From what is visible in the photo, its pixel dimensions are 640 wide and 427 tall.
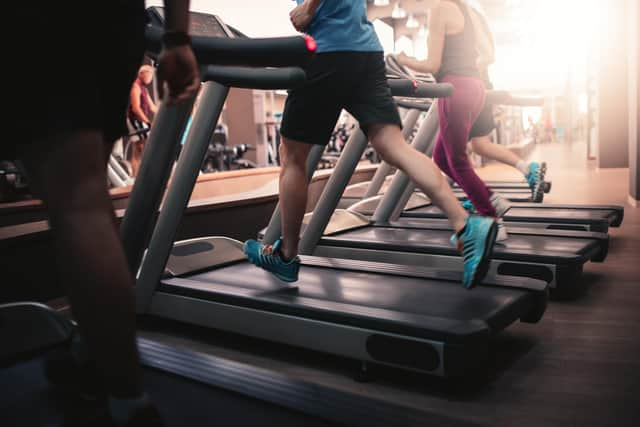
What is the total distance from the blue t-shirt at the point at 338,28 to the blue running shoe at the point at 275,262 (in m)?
0.64

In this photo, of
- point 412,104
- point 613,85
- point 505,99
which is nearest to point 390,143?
point 412,104

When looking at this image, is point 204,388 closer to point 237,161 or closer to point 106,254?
point 106,254

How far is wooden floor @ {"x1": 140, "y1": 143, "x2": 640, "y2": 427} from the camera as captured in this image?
1.36m

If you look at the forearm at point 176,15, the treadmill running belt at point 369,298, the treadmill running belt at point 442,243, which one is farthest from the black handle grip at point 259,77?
the treadmill running belt at point 442,243

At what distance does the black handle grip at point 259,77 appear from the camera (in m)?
1.66

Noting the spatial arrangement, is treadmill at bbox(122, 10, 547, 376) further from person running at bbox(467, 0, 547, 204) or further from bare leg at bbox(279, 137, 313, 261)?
person running at bbox(467, 0, 547, 204)

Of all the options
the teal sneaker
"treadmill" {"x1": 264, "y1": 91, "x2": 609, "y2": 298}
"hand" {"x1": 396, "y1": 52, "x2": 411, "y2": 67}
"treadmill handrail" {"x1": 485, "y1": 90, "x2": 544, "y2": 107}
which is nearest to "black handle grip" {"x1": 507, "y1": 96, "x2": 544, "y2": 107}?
"treadmill handrail" {"x1": 485, "y1": 90, "x2": 544, "y2": 107}

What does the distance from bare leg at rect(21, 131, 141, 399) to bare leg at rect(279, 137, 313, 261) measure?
1137 millimetres

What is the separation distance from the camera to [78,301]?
0.76 meters

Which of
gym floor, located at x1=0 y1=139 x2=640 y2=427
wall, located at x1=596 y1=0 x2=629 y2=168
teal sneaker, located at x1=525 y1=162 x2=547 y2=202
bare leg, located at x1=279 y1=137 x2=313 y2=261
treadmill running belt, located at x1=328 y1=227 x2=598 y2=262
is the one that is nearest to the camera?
gym floor, located at x1=0 y1=139 x2=640 y2=427

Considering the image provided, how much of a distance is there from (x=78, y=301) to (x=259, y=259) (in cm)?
123

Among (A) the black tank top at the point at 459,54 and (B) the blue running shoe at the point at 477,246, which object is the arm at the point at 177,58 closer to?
(B) the blue running shoe at the point at 477,246

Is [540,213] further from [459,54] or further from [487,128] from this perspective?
[459,54]

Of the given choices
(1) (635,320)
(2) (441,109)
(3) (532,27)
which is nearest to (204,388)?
(1) (635,320)
